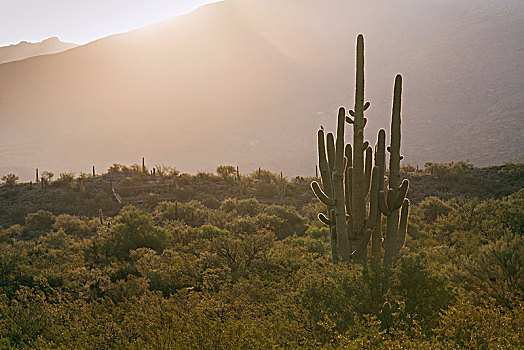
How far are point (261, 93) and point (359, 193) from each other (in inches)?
4933

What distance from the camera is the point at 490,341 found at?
4613mm

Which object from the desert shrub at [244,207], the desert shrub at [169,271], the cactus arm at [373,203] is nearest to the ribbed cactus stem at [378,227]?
the cactus arm at [373,203]

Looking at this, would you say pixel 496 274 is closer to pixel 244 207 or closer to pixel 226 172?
pixel 244 207

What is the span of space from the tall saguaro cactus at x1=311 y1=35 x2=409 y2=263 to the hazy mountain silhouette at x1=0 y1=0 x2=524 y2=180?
257 feet

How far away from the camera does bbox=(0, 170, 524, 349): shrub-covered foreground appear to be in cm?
539

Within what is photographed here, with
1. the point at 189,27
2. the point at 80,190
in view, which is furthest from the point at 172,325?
the point at 189,27

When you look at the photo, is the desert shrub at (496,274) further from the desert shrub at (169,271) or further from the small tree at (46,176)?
the small tree at (46,176)

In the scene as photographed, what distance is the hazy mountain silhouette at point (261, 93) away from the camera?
4003 inches

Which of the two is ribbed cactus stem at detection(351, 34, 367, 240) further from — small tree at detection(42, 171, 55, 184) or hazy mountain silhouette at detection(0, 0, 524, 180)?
hazy mountain silhouette at detection(0, 0, 524, 180)

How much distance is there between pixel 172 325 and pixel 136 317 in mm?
988

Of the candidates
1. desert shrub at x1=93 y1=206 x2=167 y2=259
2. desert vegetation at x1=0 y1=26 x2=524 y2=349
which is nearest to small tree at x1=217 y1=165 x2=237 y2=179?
desert vegetation at x1=0 y1=26 x2=524 y2=349

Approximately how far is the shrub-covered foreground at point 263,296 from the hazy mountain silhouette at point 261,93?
78.2m

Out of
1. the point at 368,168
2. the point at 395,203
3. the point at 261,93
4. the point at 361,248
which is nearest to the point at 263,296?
the point at 361,248

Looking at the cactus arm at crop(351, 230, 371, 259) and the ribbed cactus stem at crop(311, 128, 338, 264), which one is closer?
the cactus arm at crop(351, 230, 371, 259)
